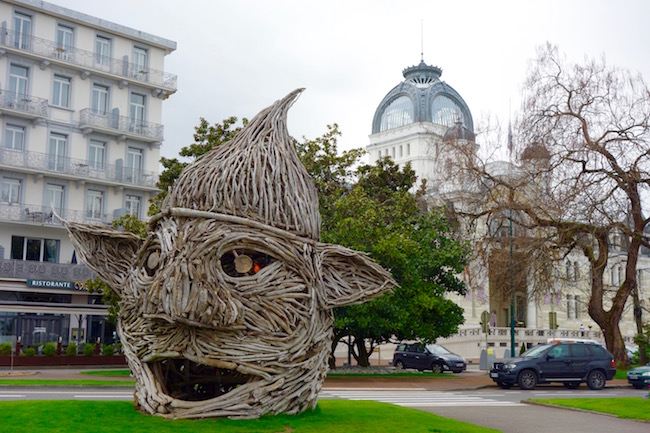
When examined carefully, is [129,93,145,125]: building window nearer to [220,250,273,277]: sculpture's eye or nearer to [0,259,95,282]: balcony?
[0,259,95,282]: balcony

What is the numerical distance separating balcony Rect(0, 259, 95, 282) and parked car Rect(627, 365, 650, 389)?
1050 inches

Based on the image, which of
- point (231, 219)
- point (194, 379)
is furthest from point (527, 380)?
point (231, 219)

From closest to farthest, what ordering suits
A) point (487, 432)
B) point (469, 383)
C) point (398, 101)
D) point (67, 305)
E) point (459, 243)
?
point (487, 432), point (469, 383), point (459, 243), point (67, 305), point (398, 101)

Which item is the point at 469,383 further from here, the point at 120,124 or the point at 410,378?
the point at 120,124

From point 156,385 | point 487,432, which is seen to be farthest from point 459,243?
point 156,385

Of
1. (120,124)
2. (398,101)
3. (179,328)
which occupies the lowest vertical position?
(179,328)

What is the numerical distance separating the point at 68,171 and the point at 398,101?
55.5 metres

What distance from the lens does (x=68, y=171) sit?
131 feet

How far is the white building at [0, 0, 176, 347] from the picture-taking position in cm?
3734

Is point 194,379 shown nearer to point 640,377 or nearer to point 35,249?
point 640,377

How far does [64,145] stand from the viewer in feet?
133

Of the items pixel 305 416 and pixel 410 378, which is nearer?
pixel 305 416

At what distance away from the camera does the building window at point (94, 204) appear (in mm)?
40969

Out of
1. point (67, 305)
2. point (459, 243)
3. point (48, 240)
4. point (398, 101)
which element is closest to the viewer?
point (459, 243)
